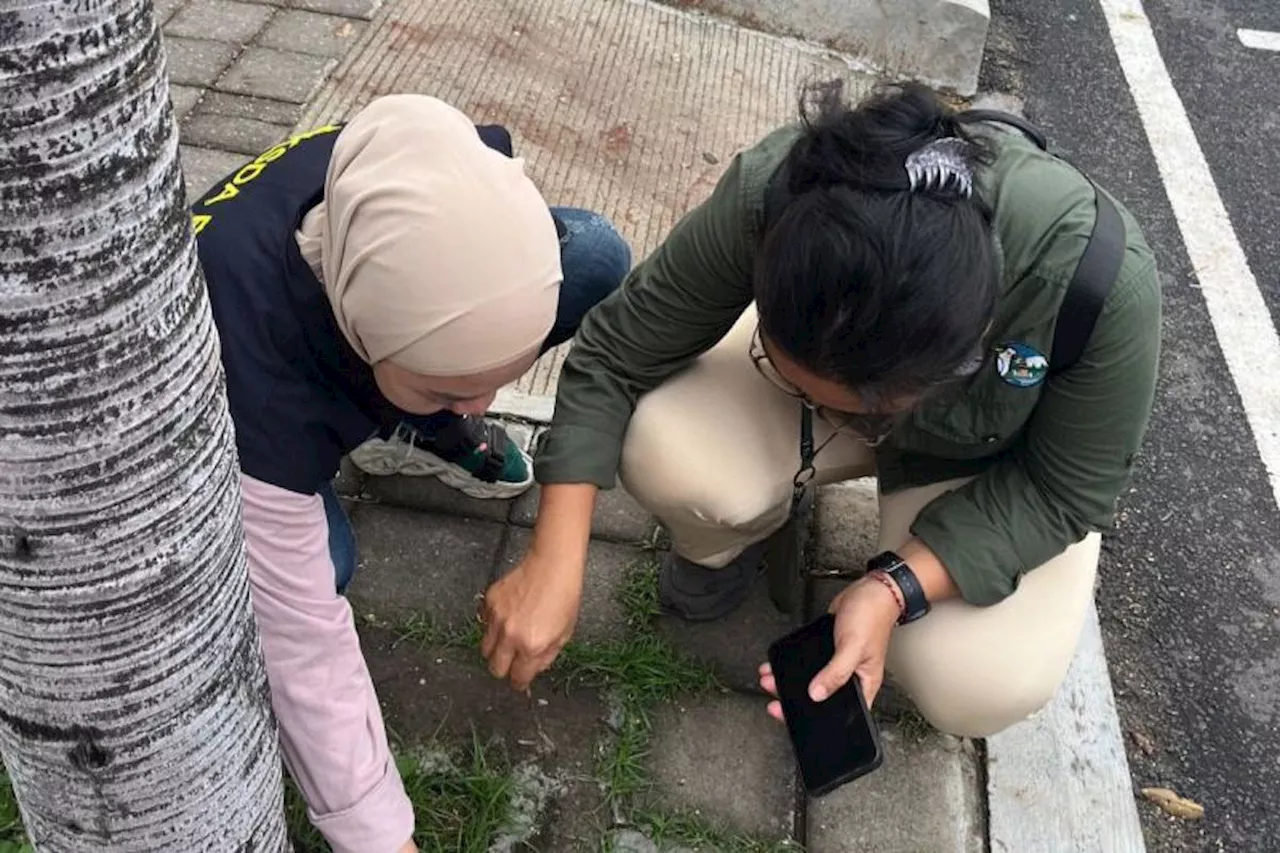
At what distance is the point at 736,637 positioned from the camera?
2.28 metres

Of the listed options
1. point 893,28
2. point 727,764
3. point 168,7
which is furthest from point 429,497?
point 893,28

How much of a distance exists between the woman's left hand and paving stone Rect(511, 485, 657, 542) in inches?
24.6

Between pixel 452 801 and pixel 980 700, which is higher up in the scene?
pixel 980 700

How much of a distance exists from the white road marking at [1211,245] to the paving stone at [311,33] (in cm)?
268

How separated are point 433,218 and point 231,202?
0.44 meters

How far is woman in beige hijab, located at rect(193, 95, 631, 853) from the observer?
4.70 ft

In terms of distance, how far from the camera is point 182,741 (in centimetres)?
106

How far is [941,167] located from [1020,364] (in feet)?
1.22

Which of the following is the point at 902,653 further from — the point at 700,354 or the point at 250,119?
the point at 250,119

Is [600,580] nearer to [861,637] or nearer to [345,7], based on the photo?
[861,637]

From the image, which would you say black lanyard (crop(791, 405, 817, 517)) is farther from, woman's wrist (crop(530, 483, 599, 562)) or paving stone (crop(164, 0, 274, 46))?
paving stone (crop(164, 0, 274, 46))

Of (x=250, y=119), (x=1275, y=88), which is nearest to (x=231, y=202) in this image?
(x=250, y=119)

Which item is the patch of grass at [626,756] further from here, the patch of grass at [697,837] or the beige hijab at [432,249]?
the beige hijab at [432,249]

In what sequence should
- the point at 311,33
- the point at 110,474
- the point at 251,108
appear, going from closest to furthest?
the point at 110,474 → the point at 251,108 → the point at 311,33
